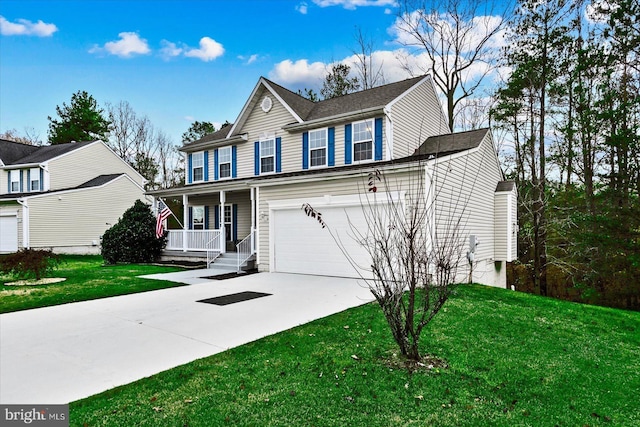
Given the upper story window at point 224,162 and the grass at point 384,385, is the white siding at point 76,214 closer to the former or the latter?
the upper story window at point 224,162

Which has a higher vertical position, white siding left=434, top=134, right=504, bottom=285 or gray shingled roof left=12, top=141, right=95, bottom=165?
gray shingled roof left=12, top=141, right=95, bottom=165

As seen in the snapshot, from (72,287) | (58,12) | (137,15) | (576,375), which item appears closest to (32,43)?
(58,12)

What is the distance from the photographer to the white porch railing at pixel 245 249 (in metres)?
12.4

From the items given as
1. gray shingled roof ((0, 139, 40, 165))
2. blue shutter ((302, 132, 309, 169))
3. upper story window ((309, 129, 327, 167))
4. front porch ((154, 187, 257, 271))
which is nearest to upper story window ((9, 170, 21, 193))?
gray shingled roof ((0, 139, 40, 165))

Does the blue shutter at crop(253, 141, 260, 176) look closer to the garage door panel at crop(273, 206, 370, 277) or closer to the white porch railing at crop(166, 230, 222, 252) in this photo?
the white porch railing at crop(166, 230, 222, 252)

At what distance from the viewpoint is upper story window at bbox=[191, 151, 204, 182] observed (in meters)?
17.6

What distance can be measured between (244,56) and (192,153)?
616cm

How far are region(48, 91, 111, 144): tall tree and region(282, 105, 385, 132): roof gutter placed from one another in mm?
25037

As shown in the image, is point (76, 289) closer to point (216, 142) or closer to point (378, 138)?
point (216, 142)

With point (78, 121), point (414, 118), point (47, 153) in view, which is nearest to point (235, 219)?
point (414, 118)

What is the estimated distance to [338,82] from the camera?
25.1 meters

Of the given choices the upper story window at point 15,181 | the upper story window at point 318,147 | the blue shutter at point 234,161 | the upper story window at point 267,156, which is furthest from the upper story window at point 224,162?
the upper story window at point 15,181

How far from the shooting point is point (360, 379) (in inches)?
143

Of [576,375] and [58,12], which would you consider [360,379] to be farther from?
[58,12]
